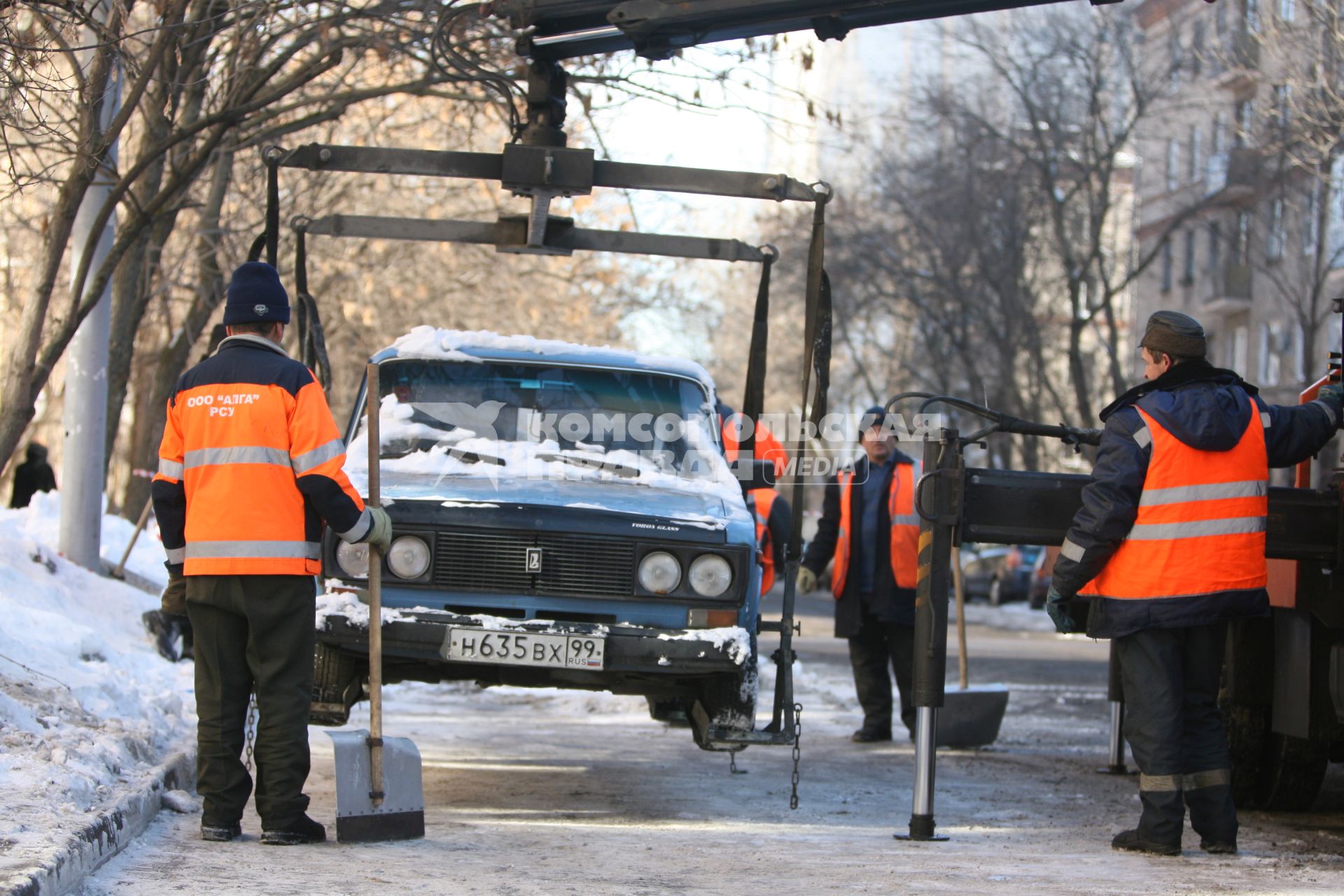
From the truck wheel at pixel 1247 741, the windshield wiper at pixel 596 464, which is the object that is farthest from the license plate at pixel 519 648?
the truck wheel at pixel 1247 741

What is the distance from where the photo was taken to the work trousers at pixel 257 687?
237 inches

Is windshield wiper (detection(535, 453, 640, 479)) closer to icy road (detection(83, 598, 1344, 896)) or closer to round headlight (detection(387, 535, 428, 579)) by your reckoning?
round headlight (detection(387, 535, 428, 579))

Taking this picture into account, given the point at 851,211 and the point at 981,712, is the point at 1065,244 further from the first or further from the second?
the point at 981,712

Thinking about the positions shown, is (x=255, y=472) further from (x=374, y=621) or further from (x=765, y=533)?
(x=765, y=533)

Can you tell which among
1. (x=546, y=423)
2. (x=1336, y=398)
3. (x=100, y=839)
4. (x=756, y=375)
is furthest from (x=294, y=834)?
(x=1336, y=398)

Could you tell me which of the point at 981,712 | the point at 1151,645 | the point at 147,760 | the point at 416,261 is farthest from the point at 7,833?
the point at 416,261

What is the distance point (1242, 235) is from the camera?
95.0ft

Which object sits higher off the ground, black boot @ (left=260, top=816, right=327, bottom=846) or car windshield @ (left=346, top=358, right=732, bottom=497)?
car windshield @ (left=346, top=358, right=732, bottom=497)

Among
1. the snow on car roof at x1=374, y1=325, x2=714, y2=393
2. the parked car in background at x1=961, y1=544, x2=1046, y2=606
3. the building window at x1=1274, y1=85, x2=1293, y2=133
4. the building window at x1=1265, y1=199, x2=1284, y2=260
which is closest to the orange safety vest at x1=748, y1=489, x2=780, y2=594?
the snow on car roof at x1=374, y1=325, x2=714, y2=393

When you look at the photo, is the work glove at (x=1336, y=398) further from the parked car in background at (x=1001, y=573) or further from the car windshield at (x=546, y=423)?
the parked car in background at (x=1001, y=573)

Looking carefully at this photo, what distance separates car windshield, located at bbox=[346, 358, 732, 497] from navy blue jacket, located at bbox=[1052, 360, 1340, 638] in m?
2.12

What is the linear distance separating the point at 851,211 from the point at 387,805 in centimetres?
2930

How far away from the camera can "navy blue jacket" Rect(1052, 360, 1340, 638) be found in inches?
A: 247

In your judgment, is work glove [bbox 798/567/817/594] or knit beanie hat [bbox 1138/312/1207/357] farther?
work glove [bbox 798/567/817/594]
